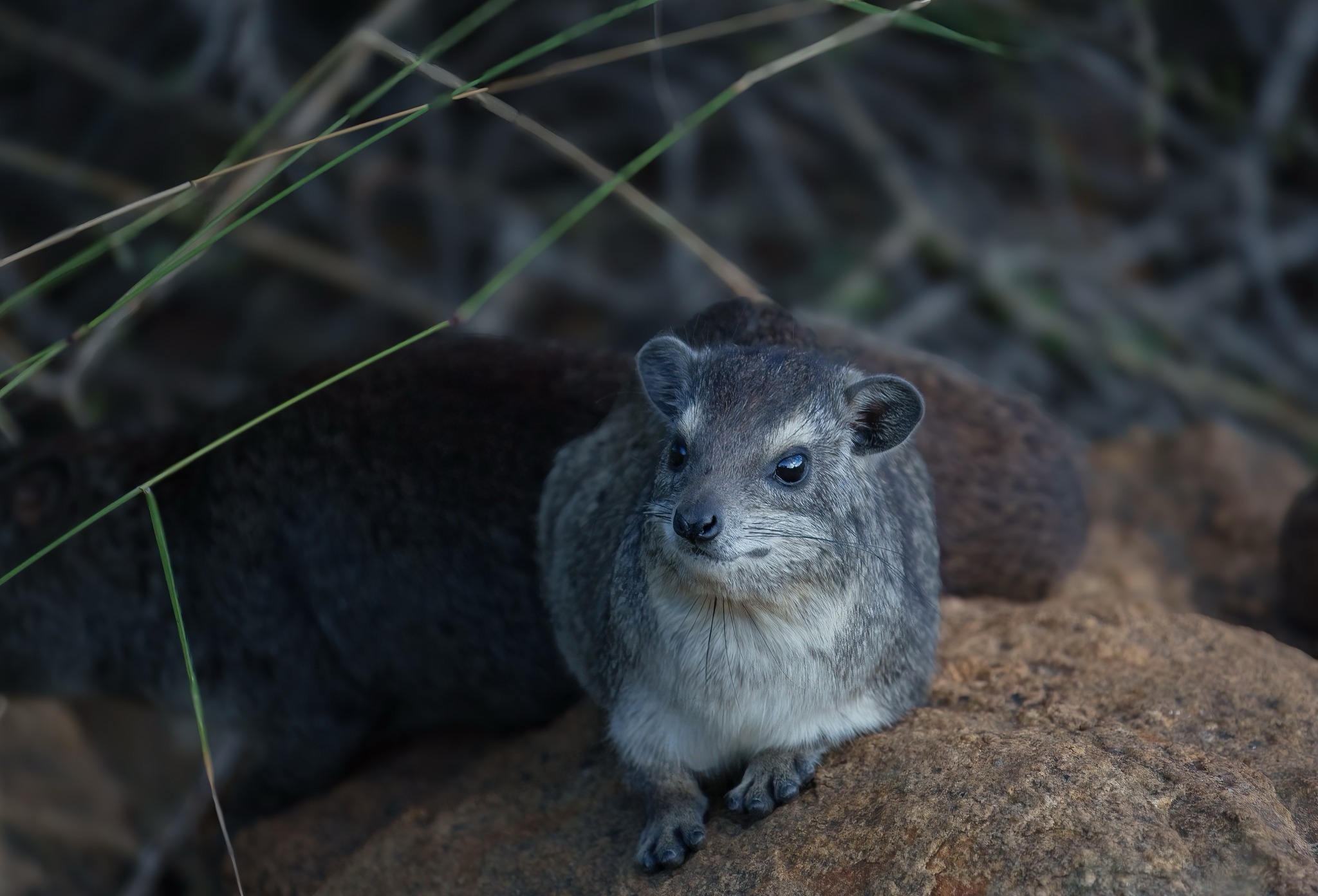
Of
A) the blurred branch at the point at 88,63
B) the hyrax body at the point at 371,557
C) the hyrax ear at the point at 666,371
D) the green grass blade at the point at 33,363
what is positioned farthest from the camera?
the blurred branch at the point at 88,63

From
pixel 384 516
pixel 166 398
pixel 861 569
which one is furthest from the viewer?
pixel 166 398

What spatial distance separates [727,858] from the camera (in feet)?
10.4

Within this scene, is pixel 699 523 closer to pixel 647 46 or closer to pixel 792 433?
pixel 792 433

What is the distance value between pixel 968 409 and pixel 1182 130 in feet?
12.0

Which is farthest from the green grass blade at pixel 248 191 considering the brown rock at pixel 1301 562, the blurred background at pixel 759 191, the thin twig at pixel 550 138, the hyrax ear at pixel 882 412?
the brown rock at pixel 1301 562

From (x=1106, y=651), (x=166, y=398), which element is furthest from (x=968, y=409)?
(x=166, y=398)

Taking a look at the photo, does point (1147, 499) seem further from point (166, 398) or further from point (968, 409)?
point (166, 398)

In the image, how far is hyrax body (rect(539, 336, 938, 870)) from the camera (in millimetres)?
3150

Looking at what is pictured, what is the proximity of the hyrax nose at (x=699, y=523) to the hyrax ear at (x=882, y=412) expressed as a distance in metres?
0.64

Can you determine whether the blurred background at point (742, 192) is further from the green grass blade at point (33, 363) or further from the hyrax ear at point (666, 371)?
the green grass blade at point (33, 363)

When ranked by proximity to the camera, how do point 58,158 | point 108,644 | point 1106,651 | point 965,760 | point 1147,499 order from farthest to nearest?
point 58,158 → point 1147,499 → point 108,644 → point 1106,651 → point 965,760

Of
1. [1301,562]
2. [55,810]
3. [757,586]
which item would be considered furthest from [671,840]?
[55,810]

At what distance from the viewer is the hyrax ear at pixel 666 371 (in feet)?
11.7

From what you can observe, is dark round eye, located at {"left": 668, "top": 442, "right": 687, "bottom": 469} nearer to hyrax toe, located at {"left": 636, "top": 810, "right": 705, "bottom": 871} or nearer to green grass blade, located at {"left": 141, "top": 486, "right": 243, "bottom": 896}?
hyrax toe, located at {"left": 636, "top": 810, "right": 705, "bottom": 871}
